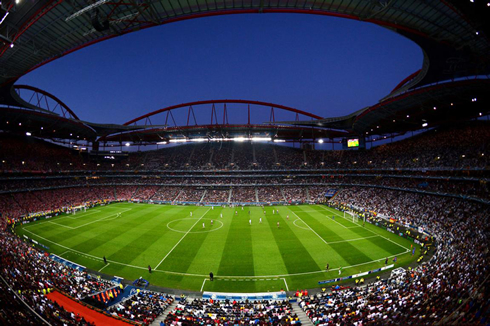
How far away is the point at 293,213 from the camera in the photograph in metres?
44.4

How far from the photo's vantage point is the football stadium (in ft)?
44.8

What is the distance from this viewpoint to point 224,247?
1041 inches

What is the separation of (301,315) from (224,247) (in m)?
13.7

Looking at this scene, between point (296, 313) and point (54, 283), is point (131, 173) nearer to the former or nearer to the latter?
point (54, 283)

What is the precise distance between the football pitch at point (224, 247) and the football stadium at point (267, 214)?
0.25 m

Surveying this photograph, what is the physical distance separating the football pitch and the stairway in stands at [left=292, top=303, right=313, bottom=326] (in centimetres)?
277

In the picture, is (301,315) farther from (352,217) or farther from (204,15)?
(352,217)

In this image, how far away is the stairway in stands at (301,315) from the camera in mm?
13552

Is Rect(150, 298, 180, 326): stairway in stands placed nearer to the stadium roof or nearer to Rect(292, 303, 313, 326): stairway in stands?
Rect(292, 303, 313, 326): stairway in stands

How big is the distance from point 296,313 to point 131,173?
71.1m

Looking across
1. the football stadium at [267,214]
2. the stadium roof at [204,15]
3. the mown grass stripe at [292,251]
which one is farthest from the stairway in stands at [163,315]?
the stadium roof at [204,15]

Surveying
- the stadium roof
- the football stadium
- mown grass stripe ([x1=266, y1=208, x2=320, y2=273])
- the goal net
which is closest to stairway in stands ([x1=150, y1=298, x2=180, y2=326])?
the football stadium

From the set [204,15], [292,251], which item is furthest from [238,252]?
[204,15]

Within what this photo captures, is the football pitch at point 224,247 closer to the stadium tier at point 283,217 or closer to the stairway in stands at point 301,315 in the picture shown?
the stadium tier at point 283,217
